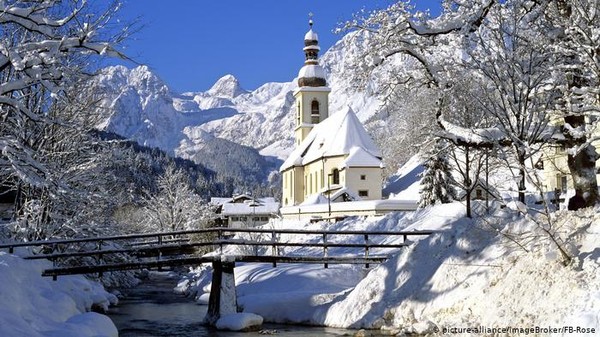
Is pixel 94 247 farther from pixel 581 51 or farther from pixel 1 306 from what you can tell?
pixel 581 51

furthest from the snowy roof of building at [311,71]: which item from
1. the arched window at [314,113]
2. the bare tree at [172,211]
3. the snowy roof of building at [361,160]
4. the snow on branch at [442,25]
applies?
the snow on branch at [442,25]

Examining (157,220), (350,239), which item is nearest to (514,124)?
(350,239)

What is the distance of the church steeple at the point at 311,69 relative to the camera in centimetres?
8244

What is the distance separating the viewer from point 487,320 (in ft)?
42.7

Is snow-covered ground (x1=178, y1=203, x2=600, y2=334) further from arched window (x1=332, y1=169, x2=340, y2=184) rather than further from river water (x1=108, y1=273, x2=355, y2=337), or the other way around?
arched window (x1=332, y1=169, x2=340, y2=184)

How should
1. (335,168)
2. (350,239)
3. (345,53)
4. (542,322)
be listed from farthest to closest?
(335,168) < (350,239) < (345,53) < (542,322)

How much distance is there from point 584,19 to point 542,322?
563 cm

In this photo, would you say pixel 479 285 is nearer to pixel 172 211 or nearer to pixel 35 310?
pixel 35 310

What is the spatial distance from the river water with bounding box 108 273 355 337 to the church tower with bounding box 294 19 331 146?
54785 millimetres

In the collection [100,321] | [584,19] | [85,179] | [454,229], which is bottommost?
[100,321]

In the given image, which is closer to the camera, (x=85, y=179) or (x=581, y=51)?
(x=581, y=51)

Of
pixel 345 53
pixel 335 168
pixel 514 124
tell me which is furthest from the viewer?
pixel 335 168

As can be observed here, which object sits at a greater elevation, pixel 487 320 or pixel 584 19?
pixel 584 19

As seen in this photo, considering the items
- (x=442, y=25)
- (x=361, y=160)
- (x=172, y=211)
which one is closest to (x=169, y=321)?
(x=442, y=25)
